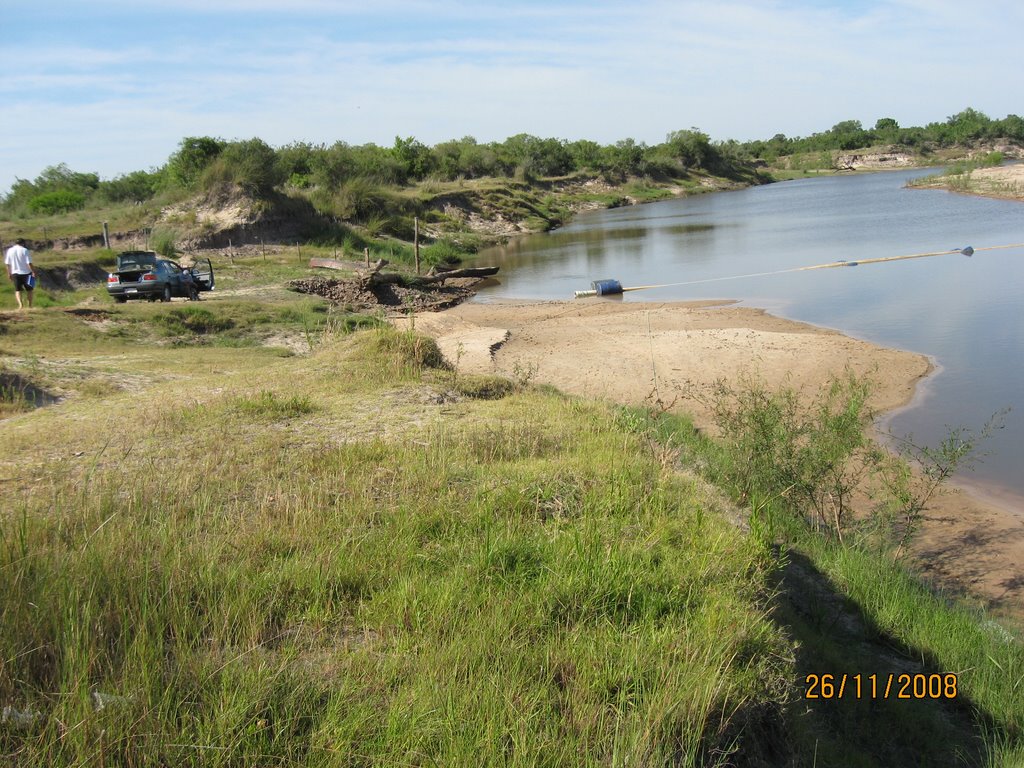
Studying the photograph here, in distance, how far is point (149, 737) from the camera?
3.15 metres

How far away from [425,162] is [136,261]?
6236 centimetres

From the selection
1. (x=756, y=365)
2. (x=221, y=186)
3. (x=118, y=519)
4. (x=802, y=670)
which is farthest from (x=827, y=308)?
(x=221, y=186)

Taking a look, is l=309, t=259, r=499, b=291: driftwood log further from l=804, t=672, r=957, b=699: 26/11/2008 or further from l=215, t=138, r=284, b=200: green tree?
l=804, t=672, r=957, b=699: 26/11/2008

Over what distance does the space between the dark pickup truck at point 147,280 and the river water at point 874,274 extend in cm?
1386

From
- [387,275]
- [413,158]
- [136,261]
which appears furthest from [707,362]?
[413,158]

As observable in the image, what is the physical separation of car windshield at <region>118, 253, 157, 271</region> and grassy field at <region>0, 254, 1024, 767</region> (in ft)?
56.8

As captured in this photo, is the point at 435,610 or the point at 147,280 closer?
the point at 435,610

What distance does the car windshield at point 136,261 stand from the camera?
24734 mm

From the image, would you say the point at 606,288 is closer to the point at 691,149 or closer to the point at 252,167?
the point at 252,167

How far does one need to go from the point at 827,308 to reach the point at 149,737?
26601mm

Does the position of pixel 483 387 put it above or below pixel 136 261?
below

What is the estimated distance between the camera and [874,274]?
33.1m

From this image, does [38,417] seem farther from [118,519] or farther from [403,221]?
[403,221]

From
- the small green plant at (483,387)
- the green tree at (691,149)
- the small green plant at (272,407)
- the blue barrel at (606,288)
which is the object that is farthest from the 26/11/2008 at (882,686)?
the green tree at (691,149)
